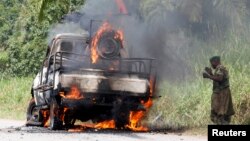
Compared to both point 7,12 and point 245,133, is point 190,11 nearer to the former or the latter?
point 245,133

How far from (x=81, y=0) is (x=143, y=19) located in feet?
38.3

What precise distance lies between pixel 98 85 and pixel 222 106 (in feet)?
8.40

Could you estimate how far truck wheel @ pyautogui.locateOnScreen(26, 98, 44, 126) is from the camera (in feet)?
48.2

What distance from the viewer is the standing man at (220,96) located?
11500 millimetres

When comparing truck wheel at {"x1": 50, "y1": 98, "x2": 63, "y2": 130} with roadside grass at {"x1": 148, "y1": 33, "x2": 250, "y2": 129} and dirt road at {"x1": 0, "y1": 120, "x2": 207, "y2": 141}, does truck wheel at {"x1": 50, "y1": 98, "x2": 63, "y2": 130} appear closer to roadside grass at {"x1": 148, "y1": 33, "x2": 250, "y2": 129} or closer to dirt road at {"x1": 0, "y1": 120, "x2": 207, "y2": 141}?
dirt road at {"x1": 0, "y1": 120, "x2": 207, "y2": 141}

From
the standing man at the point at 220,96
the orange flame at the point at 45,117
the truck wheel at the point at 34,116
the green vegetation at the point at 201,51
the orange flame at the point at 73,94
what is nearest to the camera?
the standing man at the point at 220,96

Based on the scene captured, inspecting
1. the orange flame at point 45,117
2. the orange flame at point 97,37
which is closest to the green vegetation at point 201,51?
the orange flame at point 97,37

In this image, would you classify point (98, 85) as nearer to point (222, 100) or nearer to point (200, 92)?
point (222, 100)

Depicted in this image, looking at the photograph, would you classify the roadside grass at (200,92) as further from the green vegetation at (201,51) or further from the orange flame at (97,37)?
the orange flame at (97,37)

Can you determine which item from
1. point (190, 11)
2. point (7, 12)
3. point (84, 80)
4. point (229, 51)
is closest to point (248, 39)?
point (229, 51)

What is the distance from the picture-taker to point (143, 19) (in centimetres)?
1475

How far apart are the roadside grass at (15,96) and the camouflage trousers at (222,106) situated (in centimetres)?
1155

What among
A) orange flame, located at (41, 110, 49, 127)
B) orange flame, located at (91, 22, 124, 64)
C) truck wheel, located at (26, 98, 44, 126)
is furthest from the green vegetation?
orange flame, located at (41, 110, 49, 127)

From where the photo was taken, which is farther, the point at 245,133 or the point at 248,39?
the point at 248,39
